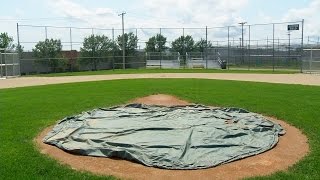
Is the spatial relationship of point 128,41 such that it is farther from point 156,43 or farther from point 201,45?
point 201,45

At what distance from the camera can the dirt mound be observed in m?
5.70

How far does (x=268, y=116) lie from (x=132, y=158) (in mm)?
5151

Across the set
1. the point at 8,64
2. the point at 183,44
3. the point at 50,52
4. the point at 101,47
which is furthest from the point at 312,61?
the point at 50,52

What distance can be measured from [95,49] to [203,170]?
1412 inches

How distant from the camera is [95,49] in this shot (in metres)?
40.5

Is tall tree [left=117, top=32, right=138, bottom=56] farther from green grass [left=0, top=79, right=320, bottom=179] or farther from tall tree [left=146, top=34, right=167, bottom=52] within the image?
green grass [left=0, top=79, right=320, bottom=179]

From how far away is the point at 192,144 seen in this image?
6914mm

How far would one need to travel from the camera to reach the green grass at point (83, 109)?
5.87 meters

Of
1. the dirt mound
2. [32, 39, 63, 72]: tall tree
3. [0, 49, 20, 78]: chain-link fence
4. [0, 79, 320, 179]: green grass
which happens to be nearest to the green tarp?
the dirt mound

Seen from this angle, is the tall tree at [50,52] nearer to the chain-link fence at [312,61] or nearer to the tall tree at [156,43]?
the tall tree at [156,43]

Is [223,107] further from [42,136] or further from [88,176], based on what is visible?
[88,176]

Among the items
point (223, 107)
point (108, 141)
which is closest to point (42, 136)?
point (108, 141)

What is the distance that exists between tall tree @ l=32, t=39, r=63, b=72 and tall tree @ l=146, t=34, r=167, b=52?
10.3m

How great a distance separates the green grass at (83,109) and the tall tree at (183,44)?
3067 cm
